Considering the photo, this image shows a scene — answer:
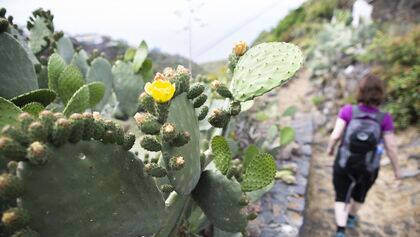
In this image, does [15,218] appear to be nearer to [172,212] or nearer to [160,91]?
[160,91]

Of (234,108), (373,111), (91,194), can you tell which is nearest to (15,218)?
(91,194)

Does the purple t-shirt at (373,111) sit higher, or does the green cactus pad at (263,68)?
the green cactus pad at (263,68)

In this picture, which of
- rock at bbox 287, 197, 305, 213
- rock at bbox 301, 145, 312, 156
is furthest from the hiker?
rock at bbox 301, 145, 312, 156

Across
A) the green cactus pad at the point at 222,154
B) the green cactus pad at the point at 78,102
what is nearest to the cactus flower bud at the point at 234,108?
the green cactus pad at the point at 222,154

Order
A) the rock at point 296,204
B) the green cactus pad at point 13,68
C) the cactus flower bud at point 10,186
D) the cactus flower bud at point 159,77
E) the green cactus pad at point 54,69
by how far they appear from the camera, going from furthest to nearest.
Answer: the rock at point 296,204
the green cactus pad at point 54,69
the green cactus pad at point 13,68
the cactus flower bud at point 159,77
the cactus flower bud at point 10,186

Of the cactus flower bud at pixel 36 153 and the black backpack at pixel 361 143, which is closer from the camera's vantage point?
the cactus flower bud at pixel 36 153

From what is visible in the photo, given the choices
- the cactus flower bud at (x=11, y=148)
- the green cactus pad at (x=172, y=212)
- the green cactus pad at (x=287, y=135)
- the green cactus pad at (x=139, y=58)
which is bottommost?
the green cactus pad at (x=287, y=135)

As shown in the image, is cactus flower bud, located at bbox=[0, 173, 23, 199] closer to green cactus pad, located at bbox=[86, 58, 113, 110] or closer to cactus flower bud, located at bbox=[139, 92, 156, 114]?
cactus flower bud, located at bbox=[139, 92, 156, 114]

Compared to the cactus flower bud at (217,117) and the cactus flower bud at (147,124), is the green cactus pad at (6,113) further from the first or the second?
the cactus flower bud at (217,117)
